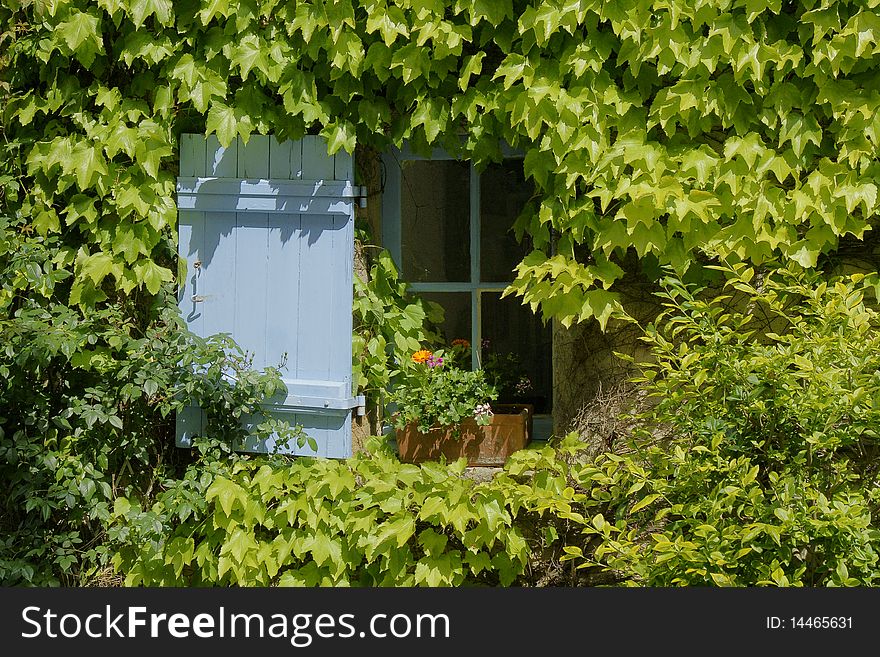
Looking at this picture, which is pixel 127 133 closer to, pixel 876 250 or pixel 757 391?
pixel 757 391

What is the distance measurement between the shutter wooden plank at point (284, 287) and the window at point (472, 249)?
0.46 meters

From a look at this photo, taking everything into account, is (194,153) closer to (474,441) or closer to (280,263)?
(280,263)

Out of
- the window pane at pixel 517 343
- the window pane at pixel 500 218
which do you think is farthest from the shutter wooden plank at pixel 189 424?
the window pane at pixel 500 218

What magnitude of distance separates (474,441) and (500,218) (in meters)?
0.90

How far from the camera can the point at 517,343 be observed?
3795mm

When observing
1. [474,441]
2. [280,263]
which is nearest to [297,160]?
[280,263]

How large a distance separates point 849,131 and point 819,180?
184 millimetres

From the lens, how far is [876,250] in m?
3.30

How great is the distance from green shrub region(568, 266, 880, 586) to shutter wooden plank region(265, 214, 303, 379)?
121 centimetres

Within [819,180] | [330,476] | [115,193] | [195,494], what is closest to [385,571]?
[330,476]

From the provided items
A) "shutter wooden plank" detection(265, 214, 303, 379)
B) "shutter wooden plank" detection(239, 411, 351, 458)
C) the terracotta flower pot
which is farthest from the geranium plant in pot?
"shutter wooden plank" detection(265, 214, 303, 379)

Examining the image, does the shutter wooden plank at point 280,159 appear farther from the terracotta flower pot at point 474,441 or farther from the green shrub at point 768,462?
the green shrub at point 768,462

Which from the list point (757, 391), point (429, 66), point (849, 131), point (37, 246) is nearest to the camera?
point (757, 391)

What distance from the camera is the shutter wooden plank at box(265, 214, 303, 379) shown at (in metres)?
3.51
